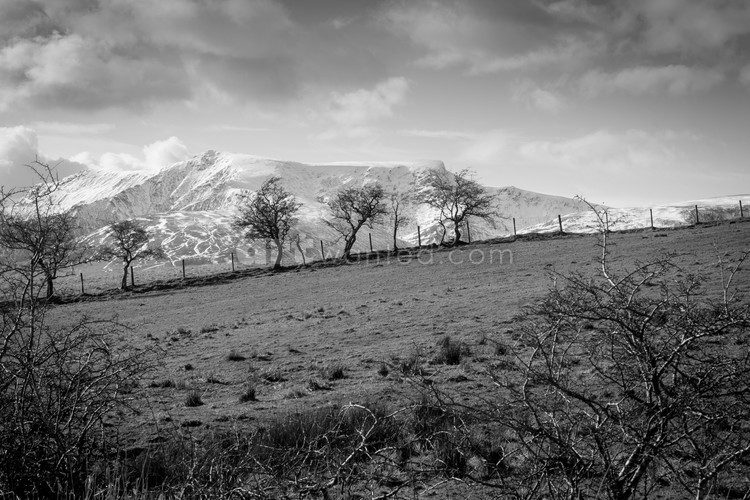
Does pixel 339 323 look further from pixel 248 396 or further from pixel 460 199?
pixel 460 199

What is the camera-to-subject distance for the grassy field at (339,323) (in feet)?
28.6

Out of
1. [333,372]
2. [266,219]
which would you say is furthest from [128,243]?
[333,372]

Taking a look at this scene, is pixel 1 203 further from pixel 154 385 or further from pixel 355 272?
pixel 355 272

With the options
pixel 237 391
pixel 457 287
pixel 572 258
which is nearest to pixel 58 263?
pixel 237 391

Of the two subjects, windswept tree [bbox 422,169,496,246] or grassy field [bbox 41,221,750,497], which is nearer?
grassy field [bbox 41,221,750,497]

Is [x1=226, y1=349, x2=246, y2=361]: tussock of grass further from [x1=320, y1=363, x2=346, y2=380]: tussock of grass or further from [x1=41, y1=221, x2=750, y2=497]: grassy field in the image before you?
[x1=320, y1=363, x2=346, y2=380]: tussock of grass

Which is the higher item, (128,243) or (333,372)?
(128,243)

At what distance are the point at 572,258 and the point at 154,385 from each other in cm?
2539

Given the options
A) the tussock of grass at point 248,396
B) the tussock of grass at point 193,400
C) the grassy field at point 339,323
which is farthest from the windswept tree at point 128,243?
the tussock of grass at point 248,396

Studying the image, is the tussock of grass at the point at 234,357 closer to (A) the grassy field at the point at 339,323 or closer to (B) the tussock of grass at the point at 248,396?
(A) the grassy field at the point at 339,323

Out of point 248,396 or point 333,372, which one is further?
point 333,372

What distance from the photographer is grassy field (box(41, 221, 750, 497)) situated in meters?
8.70

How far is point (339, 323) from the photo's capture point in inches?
698

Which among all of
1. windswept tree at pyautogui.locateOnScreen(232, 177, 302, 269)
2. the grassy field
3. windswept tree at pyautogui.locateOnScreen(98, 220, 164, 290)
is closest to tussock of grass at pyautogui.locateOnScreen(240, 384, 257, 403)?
the grassy field
